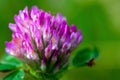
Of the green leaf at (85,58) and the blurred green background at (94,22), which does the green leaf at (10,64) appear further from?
the blurred green background at (94,22)

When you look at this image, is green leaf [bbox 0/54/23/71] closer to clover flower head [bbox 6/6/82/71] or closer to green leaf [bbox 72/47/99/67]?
clover flower head [bbox 6/6/82/71]

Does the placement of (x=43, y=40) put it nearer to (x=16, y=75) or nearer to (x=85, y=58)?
(x=16, y=75)

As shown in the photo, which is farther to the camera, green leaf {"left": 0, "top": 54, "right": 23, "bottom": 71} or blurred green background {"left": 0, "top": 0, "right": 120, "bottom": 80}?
blurred green background {"left": 0, "top": 0, "right": 120, "bottom": 80}

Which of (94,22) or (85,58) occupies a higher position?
(94,22)

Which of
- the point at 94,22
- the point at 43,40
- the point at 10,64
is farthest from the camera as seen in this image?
the point at 94,22

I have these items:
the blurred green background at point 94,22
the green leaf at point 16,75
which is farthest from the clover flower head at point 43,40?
the blurred green background at point 94,22

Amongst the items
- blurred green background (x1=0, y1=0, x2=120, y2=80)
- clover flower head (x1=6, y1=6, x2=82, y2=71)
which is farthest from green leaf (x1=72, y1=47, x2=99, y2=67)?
blurred green background (x1=0, y1=0, x2=120, y2=80)

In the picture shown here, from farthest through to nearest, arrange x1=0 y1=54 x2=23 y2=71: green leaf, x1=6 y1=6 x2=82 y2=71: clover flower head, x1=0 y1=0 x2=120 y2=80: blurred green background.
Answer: x1=0 y1=0 x2=120 y2=80: blurred green background
x1=0 y1=54 x2=23 y2=71: green leaf
x1=6 y1=6 x2=82 y2=71: clover flower head

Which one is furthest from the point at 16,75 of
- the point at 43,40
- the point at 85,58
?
the point at 85,58
